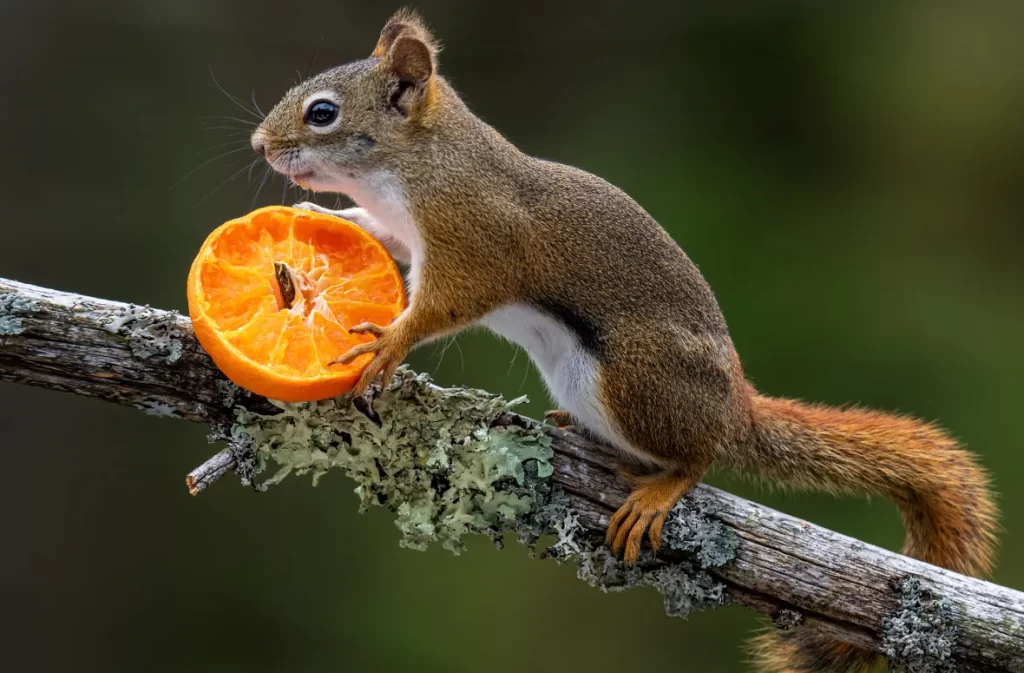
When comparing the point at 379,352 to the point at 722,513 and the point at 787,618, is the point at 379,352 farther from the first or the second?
the point at 787,618

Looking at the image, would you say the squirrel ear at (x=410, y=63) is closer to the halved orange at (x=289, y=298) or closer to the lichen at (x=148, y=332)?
the halved orange at (x=289, y=298)

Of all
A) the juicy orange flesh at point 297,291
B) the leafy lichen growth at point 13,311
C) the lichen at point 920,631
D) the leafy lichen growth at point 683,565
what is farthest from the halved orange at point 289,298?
the lichen at point 920,631

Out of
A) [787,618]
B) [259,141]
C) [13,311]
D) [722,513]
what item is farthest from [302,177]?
[787,618]

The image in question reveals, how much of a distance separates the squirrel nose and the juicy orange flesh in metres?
0.26

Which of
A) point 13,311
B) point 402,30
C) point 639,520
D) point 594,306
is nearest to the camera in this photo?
point 13,311

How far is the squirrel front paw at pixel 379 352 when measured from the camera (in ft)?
7.08

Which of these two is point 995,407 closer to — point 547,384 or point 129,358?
point 547,384

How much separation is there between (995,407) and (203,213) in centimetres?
303

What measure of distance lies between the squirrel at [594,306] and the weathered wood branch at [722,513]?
19 cm

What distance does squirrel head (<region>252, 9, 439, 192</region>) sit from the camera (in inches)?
96.7

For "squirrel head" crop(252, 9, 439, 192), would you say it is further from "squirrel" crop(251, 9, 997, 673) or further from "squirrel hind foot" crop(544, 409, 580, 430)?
"squirrel hind foot" crop(544, 409, 580, 430)

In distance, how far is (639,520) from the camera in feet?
7.43

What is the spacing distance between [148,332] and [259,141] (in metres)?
0.55

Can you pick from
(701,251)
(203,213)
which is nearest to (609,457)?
(701,251)
